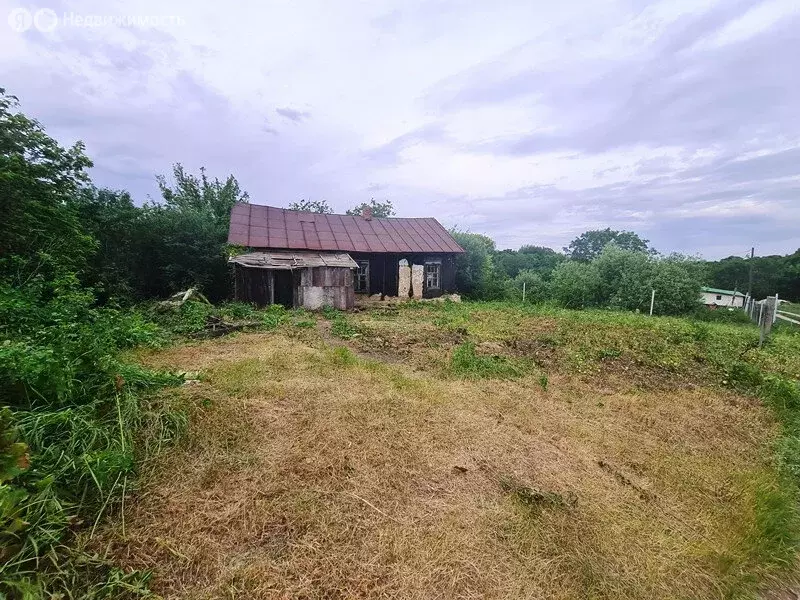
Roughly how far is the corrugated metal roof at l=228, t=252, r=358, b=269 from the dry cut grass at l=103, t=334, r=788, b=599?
345 inches

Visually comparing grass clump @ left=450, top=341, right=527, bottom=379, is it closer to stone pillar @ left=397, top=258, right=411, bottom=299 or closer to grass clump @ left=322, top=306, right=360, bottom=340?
grass clump @ left=322, top=306, right=360, bottom=340

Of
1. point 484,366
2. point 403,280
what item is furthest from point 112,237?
point 484,366

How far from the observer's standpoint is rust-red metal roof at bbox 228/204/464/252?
14712mm

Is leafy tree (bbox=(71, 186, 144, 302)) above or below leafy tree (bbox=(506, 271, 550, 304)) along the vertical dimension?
above

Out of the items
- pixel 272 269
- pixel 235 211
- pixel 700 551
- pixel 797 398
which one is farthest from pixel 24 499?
pixel 235 211

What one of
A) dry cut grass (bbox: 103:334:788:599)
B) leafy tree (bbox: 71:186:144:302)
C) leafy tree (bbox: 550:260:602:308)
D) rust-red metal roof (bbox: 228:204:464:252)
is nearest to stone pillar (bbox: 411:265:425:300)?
rust-red metal roof (bbox: 228:204:464:252)

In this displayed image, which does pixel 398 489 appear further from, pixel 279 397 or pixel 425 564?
pixel 279 397

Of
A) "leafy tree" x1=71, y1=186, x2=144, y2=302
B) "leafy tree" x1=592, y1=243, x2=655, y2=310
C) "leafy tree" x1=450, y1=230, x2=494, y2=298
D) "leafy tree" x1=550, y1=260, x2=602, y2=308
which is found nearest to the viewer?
"leafy tree" x1=71, y1=186, x2=144, y2=302

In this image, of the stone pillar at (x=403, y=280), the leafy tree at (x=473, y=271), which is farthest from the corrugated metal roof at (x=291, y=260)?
the leafy tree at (x=473, y=271)

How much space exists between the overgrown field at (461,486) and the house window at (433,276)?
1177cm

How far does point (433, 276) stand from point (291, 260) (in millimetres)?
7233

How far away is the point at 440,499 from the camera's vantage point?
290 cm

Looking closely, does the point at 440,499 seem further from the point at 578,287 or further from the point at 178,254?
the point at 578,287

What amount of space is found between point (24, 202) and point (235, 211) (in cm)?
917
